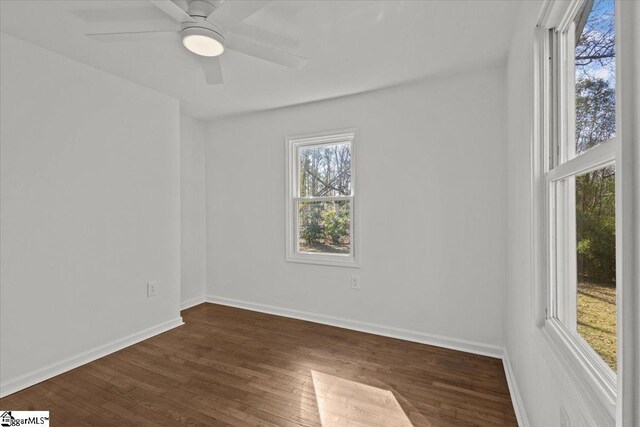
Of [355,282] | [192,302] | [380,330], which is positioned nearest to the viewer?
[380,330]

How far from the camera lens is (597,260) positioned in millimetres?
1021

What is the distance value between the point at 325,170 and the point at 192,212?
1828 millimetres

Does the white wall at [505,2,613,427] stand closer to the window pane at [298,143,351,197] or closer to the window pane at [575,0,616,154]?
the window pane at [575,0,616,154]

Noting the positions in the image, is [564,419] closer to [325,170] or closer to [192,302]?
[325,170]

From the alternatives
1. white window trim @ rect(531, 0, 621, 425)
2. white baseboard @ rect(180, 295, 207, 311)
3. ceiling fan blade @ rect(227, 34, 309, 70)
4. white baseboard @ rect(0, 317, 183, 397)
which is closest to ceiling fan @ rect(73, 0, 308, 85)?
ceiling fan blade @ rect(227, 34, 309, 70)

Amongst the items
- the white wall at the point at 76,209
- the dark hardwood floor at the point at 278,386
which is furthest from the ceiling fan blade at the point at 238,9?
the dark hardwood floor at the point at 278,386

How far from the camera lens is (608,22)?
0.96m

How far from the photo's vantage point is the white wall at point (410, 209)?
2705mm

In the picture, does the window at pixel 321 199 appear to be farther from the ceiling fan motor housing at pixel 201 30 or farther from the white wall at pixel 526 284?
the ceiling fan motor housing at pixel 201 30

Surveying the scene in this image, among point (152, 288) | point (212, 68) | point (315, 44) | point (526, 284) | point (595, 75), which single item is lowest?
point (152, 288)

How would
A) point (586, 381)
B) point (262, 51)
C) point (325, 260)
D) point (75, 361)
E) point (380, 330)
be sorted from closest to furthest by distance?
point (586, 381), point (262, 51), point (75, 361), point (380, 330), point (325, 260)

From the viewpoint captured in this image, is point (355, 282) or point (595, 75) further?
point (355, 282)

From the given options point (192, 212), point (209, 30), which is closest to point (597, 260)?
point (209, 30)

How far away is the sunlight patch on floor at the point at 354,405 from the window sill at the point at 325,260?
3.99 feet
